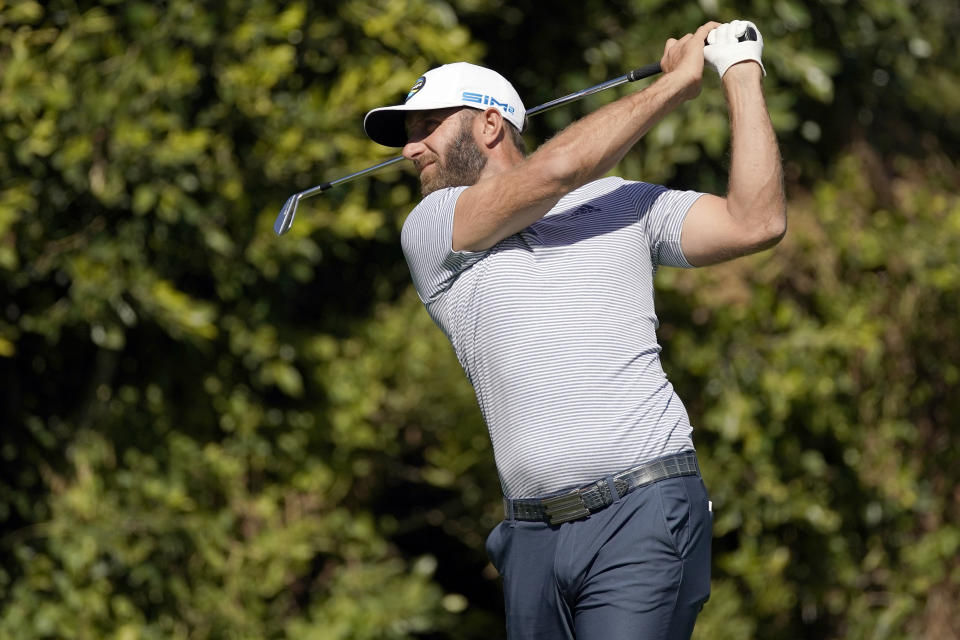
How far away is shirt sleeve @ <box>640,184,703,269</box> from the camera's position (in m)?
3.04

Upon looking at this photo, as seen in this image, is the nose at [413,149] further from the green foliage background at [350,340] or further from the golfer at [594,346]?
the green foliage background at [350,340]

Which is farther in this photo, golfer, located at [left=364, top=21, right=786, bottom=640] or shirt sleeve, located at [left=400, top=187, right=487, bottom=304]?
shirt sleeve, located at [left=400, top=187, right=487, bottom=304]

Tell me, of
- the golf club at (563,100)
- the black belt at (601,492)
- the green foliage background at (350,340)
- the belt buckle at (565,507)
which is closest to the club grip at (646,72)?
the golf club at (563,100)

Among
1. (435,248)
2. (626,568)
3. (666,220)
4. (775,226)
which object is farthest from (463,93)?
(626,568)

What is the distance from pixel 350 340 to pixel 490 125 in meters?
2.49

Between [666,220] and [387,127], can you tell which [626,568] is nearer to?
[666,220]

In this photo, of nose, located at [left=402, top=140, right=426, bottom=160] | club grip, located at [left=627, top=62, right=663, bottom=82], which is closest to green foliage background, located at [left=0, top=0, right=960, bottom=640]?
nose, located at [left=402, top=140, right=426, bottom=160]

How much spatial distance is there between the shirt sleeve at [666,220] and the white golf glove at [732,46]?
313 millimetres

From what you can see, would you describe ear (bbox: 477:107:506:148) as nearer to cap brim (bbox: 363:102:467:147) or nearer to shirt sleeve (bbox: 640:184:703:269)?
cap brim (bbox: 363:102:467:147)

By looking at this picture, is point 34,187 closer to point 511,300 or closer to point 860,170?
point 511,300

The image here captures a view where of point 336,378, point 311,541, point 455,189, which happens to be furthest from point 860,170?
point 455,189

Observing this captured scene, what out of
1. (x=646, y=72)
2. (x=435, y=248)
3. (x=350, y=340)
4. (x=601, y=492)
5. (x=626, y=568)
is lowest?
(x=350, y=340)

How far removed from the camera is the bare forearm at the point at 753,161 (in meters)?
2.81

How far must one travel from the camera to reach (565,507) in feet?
9.23
